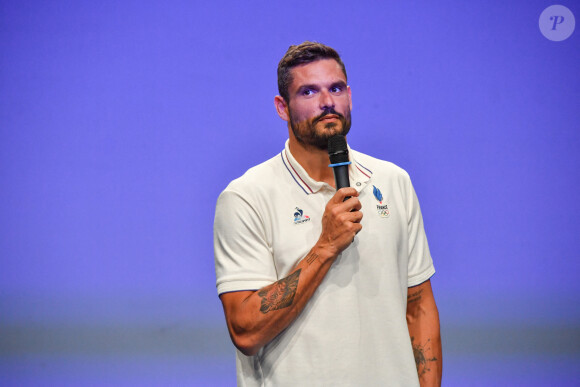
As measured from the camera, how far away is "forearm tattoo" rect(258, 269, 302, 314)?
1361mm

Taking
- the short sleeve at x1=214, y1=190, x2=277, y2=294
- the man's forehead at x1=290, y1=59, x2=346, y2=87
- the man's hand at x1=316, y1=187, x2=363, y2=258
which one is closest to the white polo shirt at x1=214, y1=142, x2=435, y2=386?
the short sleeve at x1=214, y1=190, x2=277, y2=294

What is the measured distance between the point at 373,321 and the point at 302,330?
17cm

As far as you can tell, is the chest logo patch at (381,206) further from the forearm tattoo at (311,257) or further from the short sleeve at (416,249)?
the forearm tattoo at (311,257)

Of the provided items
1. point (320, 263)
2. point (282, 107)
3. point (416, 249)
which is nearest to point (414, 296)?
point (416, 249)

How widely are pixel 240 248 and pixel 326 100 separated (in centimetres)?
40

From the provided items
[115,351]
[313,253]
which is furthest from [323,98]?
[115,351]

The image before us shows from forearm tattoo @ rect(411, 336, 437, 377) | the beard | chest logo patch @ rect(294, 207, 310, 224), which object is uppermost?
the beard

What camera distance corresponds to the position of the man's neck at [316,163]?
1572 millimetres

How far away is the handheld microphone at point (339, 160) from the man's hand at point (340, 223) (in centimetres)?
4

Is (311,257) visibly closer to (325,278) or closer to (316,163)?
(325,278)

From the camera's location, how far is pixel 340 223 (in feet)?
4.43

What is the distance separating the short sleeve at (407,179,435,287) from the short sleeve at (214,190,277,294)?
0.37m

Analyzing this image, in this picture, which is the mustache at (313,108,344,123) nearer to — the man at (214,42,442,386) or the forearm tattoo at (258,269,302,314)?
the man at (214,42,442,386)

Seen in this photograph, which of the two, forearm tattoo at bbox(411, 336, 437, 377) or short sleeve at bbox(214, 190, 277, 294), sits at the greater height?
short sleeve at bbox(214, 190, 277, 294)
